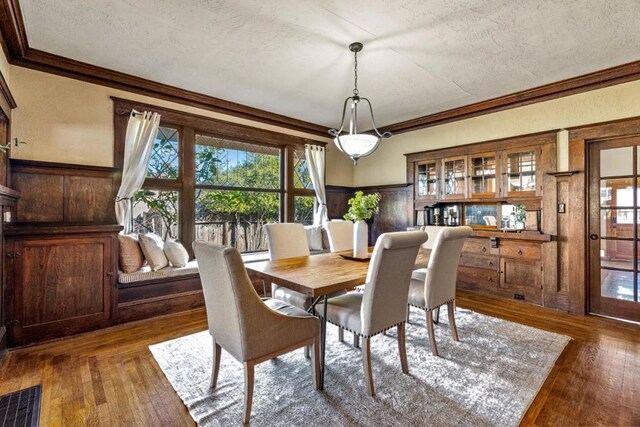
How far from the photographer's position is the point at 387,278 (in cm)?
194

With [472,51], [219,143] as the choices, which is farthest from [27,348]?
[472,51]

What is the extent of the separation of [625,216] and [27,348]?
231 inches

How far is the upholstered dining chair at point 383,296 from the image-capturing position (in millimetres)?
1862

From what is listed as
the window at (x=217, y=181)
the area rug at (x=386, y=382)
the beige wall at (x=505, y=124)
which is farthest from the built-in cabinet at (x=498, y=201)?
the window at (x=217, y=181)

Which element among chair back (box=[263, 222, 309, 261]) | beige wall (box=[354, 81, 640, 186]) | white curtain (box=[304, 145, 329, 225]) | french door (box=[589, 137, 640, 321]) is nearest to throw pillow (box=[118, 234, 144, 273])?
chair back (box=[263, 222, 309, 261])

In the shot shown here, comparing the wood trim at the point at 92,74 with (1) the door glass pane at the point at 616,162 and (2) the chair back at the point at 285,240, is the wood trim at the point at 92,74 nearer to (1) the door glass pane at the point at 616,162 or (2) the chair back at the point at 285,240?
(2) the chair back at the point at 285,240

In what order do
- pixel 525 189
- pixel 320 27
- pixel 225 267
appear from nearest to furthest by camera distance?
1. pixel 225 267
2. pixel 320 27
3. pixel 525 189

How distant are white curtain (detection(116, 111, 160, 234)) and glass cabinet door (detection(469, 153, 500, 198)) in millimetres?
4187

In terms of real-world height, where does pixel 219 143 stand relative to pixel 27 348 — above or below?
above

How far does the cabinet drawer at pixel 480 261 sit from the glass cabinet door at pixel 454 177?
873 millimetres

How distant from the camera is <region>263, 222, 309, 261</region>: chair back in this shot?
3.09m

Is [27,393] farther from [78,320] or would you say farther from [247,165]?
[247,165]

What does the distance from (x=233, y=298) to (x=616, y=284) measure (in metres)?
4.06

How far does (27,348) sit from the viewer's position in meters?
2.57
